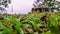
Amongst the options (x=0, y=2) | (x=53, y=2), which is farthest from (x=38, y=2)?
(x=0, y=2)

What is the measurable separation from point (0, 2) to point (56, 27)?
13.4m

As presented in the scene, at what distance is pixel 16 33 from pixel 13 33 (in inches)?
1.1

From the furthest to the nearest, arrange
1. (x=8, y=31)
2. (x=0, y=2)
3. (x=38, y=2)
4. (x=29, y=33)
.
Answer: (x=0, y=2) < (x=38, y=2) < (x=29, y=33) < (x=8, y=31)

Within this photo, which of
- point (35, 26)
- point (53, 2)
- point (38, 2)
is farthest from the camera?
point (38, 2)

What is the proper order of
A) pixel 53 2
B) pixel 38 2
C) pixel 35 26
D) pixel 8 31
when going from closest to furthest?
pixel 8 31, pixel 35 26, pixel 53 2, pixel 38 2

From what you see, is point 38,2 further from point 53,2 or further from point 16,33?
point 16,33

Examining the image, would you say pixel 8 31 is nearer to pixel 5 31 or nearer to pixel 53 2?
pixel 5 31

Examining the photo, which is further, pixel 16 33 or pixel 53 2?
pixel 53 2

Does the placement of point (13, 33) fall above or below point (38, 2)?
above

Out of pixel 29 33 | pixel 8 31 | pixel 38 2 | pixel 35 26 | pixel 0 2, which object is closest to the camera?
pixel 8 31

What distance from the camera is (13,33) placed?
4.22 feet

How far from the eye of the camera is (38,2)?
12.9 m

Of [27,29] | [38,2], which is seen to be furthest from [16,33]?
[38,2]

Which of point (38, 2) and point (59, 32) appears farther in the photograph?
point (38, 2)
